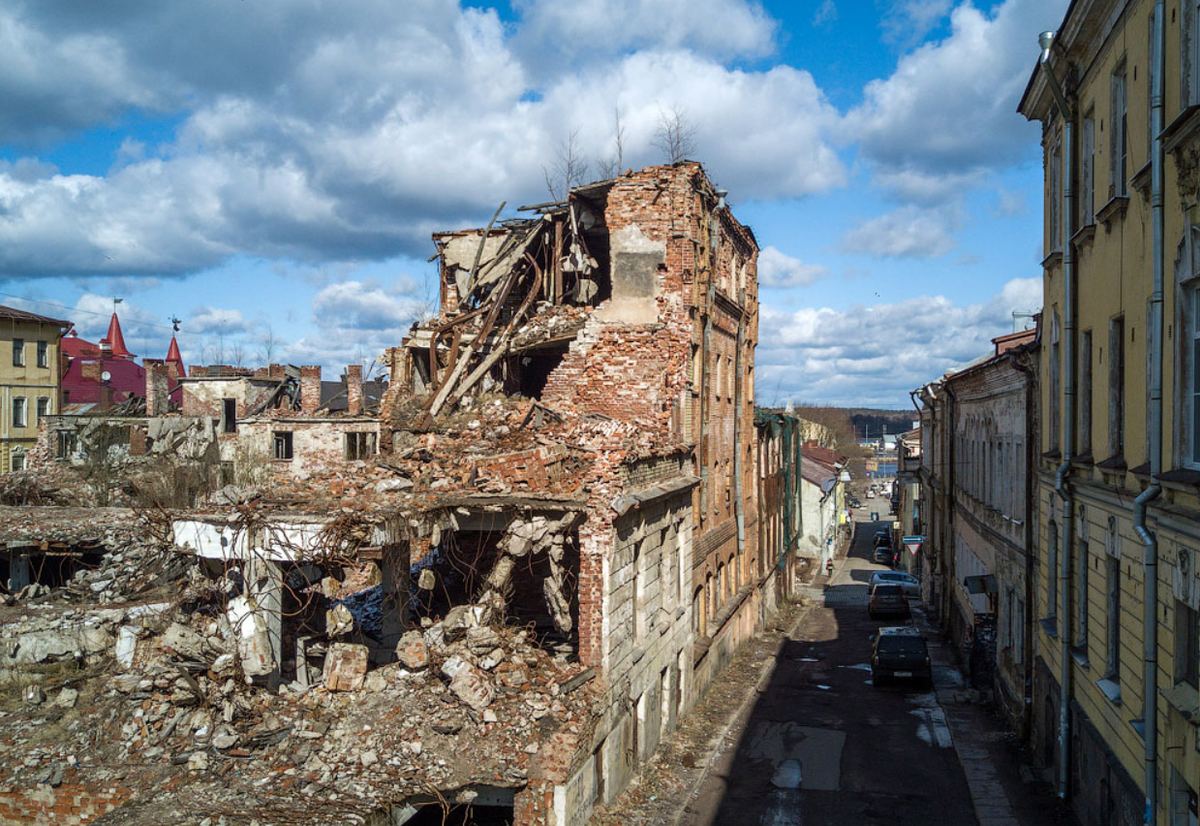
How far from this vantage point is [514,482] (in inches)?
577

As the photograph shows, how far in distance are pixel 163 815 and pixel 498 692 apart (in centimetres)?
448

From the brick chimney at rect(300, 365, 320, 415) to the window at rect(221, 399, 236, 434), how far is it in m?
4.85

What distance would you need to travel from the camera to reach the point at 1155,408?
9867mm

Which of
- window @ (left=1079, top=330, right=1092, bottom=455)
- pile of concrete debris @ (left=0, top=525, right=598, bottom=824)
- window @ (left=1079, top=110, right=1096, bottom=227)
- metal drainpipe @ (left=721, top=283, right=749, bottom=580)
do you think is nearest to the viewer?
pile of concrete debris @ (left=0, top=525, right=598, bottom=824)

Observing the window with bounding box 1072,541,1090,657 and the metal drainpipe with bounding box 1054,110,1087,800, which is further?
the metal drainpipe with bounding box 1054,110,1087,800

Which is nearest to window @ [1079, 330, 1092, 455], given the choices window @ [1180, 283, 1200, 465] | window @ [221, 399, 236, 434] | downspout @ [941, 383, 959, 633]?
window @ [1180, 283, 1200, 465]

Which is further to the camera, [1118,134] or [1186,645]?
[1118,134]

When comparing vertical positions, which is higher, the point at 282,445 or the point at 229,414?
the point at 229,414

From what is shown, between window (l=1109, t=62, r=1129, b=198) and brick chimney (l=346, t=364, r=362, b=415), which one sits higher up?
window (l=1109, t=62, r=1129, b=198)

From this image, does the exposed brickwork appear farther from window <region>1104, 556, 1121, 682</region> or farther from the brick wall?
window <region>1104, 556, 1121, 682</region>

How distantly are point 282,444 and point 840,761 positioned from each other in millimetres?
25668

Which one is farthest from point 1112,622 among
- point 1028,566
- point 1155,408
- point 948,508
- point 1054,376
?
point 948,508

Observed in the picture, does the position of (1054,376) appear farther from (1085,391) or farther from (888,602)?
(888,602)

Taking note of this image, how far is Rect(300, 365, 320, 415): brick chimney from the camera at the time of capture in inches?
1529
